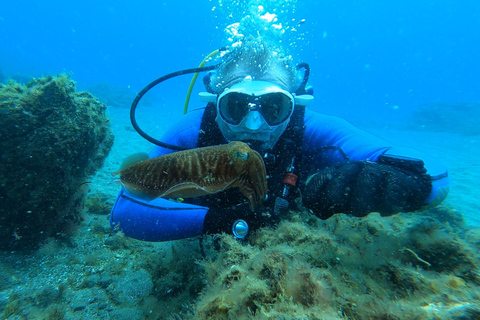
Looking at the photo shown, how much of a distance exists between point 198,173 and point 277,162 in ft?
4.91

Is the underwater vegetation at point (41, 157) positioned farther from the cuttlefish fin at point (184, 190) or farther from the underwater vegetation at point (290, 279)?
the cuttlefish fin at point (184, 190)

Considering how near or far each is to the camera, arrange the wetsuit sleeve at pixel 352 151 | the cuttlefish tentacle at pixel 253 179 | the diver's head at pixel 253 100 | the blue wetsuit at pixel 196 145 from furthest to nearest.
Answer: the diver's head at pixel 253 100 < the blue wetsuit at pixel 196 145 < the wetsuit sleeve at pixel 352 151 < the cuttlefish tentacle at pixel 253 179

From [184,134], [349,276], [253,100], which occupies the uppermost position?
[253,100]

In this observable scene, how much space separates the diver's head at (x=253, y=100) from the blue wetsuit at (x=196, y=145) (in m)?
0.58

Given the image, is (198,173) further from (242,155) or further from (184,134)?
(184,134)

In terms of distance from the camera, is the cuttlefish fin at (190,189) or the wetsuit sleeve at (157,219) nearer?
the cuttlefish fin at (190,189)

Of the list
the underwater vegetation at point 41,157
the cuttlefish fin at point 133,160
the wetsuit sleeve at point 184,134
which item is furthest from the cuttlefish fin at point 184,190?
the underwater vegetation at point 41,157

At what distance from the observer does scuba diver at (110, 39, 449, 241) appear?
1.94m

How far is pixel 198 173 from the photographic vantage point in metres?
1.54

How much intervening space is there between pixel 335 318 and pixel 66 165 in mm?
4124

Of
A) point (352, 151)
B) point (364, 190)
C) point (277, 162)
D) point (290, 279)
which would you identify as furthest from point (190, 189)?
point (352, 151)

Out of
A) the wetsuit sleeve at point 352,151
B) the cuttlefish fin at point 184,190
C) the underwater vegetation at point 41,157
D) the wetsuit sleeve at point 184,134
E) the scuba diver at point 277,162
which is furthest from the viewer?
the underwater vegetation at point 41,157

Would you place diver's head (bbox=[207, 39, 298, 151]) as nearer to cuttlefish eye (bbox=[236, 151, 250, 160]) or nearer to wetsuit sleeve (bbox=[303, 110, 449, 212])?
wetsuit sleeve (bbox=[303, 110, 449, 212])

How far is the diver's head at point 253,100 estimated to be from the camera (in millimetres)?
2678
